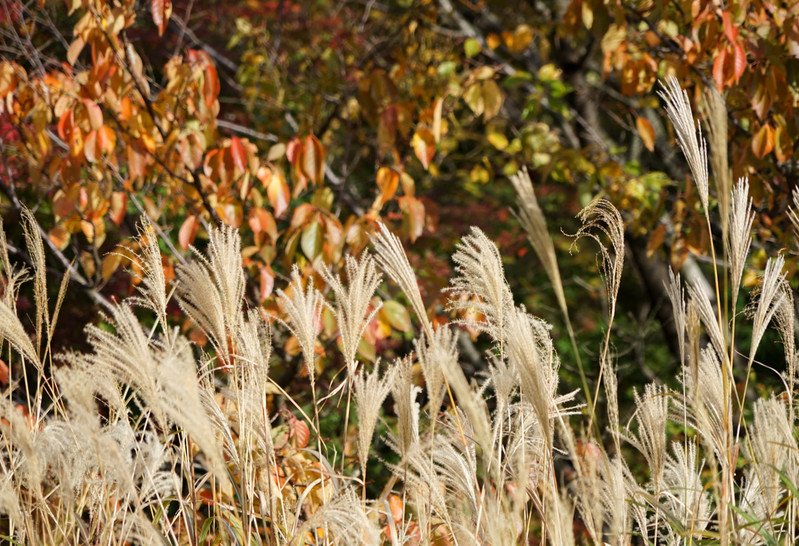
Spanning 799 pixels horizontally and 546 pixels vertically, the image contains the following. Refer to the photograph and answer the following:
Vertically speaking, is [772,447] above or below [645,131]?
below

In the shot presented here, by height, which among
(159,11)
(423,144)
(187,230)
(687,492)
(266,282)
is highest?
(159,11)

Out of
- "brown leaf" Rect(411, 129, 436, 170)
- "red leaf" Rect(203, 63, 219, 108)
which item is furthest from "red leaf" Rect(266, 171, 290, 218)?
"brown leaf" Rect(411, 129, 436, 170)

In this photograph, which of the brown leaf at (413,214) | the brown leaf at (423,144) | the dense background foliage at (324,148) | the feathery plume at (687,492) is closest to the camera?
the feathery plume at (687,492)

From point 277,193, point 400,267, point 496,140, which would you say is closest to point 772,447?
point 400,267

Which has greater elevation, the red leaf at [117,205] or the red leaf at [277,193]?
the red leaf at [277,193]

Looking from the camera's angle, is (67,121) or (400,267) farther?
(67,121)

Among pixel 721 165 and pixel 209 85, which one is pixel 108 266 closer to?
pixel 209 85

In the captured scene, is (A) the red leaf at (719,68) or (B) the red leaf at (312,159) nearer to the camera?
(A) the red leaf at (719,68)

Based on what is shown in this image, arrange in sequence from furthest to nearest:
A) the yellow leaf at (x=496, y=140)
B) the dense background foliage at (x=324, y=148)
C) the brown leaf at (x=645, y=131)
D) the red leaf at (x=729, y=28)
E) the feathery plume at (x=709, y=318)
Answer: the yellow leaf at (x=496, y=140), the brown leaf at (x=645, y=131), the dense background foliage at (x=324, y=148), the red leaf at (x=729, y=28), the feathery plume at (x=709, y=318)

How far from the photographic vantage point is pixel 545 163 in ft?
11.7

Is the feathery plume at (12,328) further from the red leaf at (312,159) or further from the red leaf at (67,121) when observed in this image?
the red leaf at (312,159)

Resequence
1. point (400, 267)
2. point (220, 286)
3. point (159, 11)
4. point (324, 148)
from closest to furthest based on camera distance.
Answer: point (400, 267)
point (220, 286)
point (159, 11)
point (324, 148)

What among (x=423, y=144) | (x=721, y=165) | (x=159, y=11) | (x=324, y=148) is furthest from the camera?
(x=324, y=148)

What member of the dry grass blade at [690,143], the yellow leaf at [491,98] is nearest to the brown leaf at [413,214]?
the yellow leaf at [491,98]
